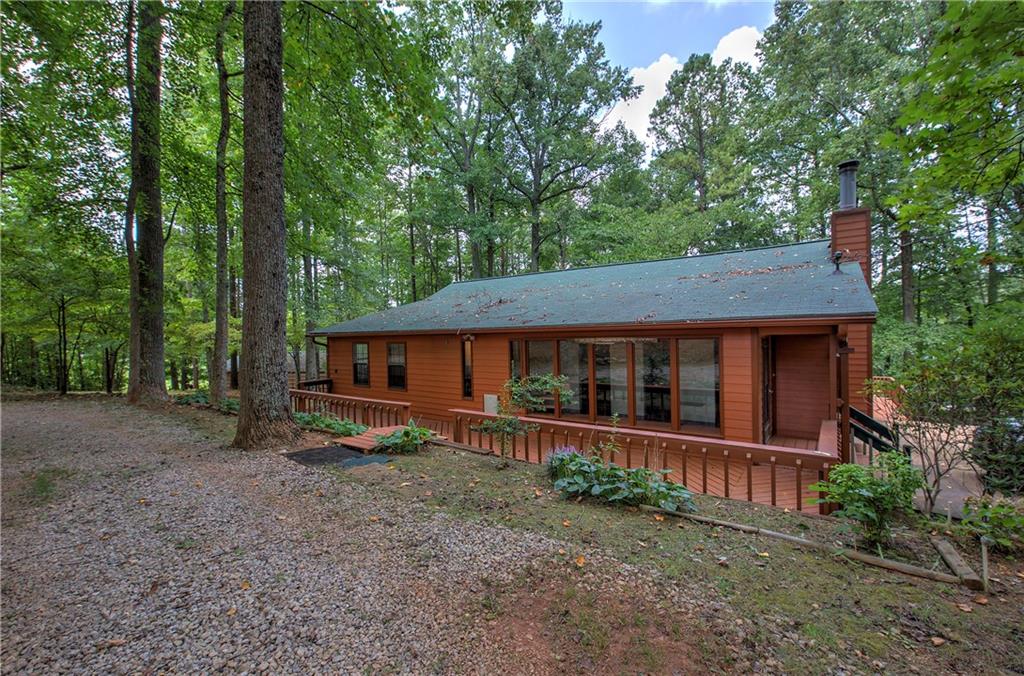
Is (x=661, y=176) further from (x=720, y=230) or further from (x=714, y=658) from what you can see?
(x=714, y=658)

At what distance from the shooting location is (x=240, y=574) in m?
2.51

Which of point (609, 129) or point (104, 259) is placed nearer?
point (104, 259)

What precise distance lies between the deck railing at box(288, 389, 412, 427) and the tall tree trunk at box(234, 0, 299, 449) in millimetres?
1548

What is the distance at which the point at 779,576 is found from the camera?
8.24 feet

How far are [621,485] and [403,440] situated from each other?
2.92 metres

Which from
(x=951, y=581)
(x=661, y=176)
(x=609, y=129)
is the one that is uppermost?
(x=609, y=129)

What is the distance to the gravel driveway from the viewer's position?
6.22ft

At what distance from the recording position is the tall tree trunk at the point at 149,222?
8.66 m

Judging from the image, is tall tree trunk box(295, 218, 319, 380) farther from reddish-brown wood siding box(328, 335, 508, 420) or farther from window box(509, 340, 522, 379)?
window box(509, 340, 522, 379)

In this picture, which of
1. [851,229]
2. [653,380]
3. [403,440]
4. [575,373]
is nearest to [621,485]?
[403,440]

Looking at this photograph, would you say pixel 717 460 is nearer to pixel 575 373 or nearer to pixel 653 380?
pixel 653 380

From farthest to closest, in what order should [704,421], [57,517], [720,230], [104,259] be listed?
1. [720,230]
2. [104,259]
3. [704,421]
4. [57,517]

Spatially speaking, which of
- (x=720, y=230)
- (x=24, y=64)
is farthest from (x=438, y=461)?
(x=720, y=230)

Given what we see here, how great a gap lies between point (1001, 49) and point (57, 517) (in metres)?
7.50
